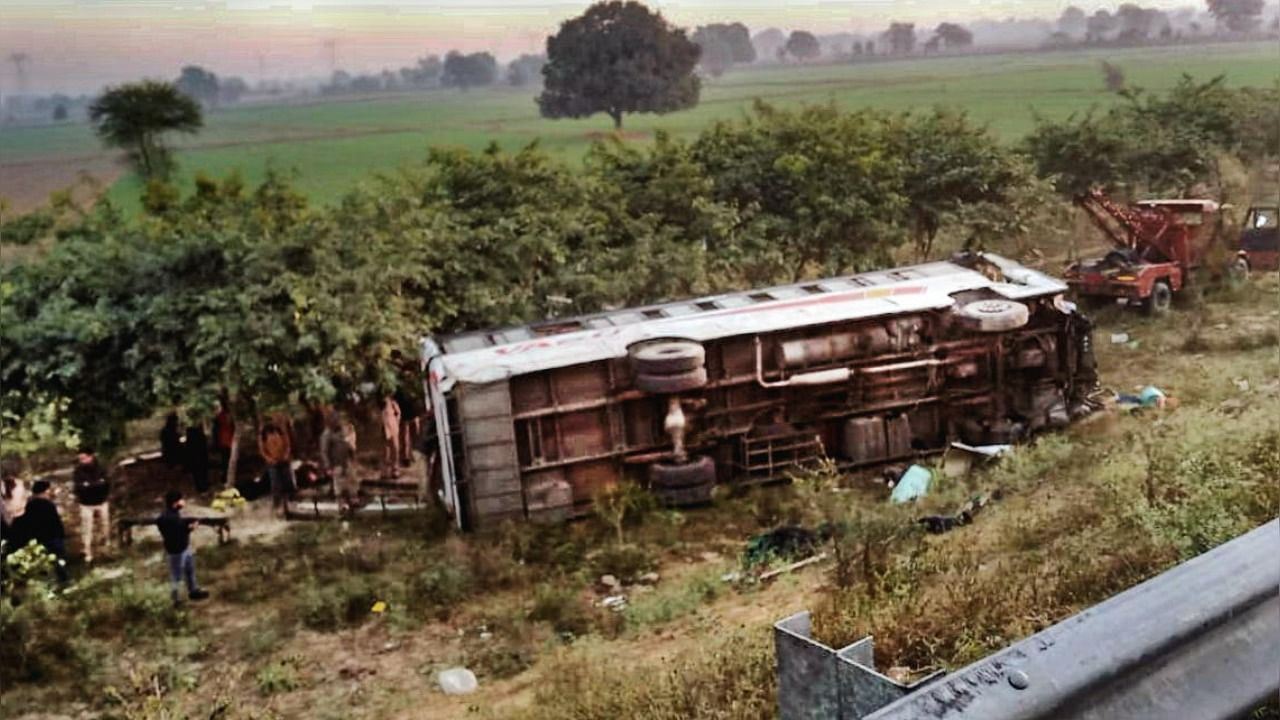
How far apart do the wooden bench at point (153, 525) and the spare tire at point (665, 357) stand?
4.12 feet

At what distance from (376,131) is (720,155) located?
1007 mm

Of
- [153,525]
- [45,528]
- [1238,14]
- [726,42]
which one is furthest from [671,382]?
[1238,14]

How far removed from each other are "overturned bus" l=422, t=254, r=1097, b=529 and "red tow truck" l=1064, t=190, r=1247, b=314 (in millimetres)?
206

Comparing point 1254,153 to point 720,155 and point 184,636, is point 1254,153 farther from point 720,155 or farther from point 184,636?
point 184,636

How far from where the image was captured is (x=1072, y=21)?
3508mm

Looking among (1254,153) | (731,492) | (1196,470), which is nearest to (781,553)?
(731,492)


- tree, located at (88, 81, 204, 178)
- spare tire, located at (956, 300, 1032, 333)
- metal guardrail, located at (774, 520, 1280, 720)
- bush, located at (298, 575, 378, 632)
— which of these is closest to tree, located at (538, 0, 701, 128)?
tree, located at (88, 81, 204, 178)

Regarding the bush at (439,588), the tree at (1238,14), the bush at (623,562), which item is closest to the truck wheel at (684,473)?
the bush at (623,562)

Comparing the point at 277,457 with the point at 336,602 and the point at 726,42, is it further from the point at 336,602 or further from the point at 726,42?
the point at 726,42

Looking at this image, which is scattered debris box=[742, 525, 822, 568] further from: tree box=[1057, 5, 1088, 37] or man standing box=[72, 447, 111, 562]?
man standing box=[72, 447, 111, 562]

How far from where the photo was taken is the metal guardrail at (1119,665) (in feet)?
3.74

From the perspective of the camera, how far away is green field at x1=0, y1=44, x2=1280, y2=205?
3098 millimetres

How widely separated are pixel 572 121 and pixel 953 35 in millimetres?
1094

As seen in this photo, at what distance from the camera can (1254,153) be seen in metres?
3.86
